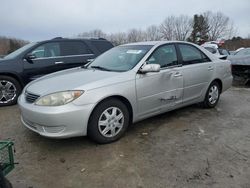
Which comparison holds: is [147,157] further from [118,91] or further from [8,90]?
[8,90]

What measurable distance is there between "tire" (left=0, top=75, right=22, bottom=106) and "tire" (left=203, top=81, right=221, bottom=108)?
435cm

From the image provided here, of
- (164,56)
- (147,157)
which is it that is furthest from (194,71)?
(147,157)

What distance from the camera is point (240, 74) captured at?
934 cm

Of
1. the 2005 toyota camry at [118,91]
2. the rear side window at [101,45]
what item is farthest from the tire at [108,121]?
the rear side window at [101,45]

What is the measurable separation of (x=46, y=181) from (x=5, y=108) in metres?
3.69

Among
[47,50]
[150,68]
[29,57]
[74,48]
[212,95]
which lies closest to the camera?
[150,68]

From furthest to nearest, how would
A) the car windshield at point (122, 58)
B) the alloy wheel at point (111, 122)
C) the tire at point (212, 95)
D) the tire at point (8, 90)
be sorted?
the tire at point (8, 90) < the tire at point (212, 95) < the car windshield at point (122, 58) < the alloy wheel at point (111, 122)

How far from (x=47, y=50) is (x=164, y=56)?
11.5ft

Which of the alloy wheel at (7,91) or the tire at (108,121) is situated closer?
the tire at (108,121)

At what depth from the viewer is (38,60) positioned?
6.70 metres

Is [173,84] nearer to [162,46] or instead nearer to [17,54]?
[162,46]

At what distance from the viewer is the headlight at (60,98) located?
3.56 meters

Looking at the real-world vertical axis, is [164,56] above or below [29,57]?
below

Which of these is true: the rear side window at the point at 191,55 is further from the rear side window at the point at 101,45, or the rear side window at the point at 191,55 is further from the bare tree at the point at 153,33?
the bare tree at the point at 153,33
